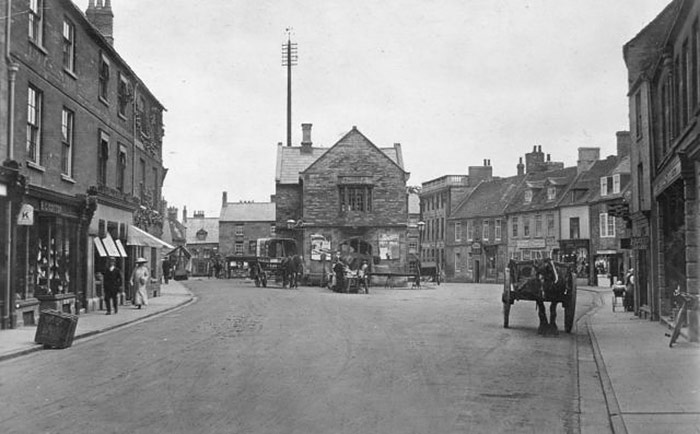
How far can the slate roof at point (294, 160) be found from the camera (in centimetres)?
5139

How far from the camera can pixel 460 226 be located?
67875 millimetres

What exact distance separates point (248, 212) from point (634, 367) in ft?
252

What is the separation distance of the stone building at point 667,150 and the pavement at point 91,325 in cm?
1160

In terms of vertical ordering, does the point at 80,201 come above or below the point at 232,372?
above

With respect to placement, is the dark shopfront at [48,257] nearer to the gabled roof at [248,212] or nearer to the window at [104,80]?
the window at [104,80]

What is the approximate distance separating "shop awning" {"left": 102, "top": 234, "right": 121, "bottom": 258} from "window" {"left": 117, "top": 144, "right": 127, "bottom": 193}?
2.53 m

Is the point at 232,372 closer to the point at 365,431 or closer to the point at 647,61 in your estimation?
the point at 365,431

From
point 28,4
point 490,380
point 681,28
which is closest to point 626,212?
point 681,28

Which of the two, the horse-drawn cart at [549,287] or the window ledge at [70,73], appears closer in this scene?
the horse-drawn cart at [549,287]

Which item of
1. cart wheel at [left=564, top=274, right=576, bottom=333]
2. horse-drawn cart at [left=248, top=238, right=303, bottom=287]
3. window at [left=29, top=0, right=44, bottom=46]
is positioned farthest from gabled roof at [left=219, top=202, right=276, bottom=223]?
cart wheel at [left=564, top=274, right=576, bottom=333]

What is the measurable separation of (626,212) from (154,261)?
789 inches

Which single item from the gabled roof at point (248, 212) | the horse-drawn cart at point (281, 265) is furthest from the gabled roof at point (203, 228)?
the horse-drawn cart at point (281, 265)

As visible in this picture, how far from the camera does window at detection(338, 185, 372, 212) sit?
4669 centimetres

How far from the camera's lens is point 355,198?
46.8 meters
